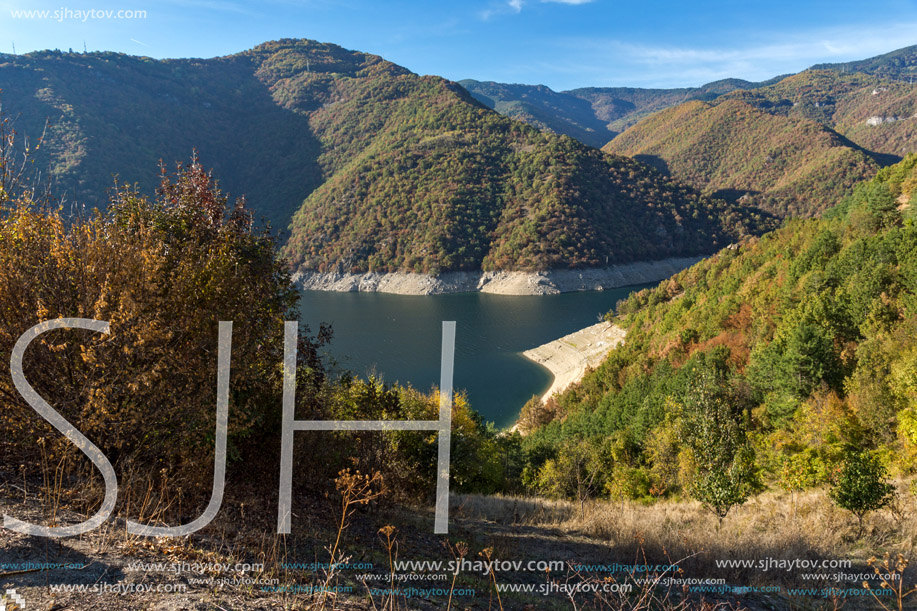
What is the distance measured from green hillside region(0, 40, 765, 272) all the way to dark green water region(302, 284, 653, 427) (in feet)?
54.6

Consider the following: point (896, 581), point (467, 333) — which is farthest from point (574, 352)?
point (896, 581)

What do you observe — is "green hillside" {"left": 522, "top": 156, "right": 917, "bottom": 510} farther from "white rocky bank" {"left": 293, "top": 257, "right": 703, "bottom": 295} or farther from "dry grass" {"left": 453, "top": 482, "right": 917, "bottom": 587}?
"white rocky bank" {"left": 293, "top": 257, "right": 703, "bottom": 295}

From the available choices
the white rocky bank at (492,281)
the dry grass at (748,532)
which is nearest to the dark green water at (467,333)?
the white rocky bank at (492,281)

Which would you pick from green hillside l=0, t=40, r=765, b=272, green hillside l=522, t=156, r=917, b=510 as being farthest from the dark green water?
green hillside l=0, t=40, r=765, b=272

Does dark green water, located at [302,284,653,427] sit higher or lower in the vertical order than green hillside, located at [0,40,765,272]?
lower

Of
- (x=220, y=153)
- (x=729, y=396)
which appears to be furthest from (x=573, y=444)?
(x=220, y=153)

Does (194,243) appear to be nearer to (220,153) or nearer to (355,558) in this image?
(355,558)

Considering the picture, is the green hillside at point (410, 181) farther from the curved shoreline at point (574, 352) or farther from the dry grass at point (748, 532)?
the dry grass at point (748, 532)

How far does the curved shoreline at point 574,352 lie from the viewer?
5128 centimetres

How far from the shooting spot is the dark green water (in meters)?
51.4

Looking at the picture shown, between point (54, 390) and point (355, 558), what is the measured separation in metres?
3.28

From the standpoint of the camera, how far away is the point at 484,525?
802 centimetres

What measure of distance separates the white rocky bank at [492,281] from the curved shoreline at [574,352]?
110ft

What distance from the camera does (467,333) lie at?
226ft
